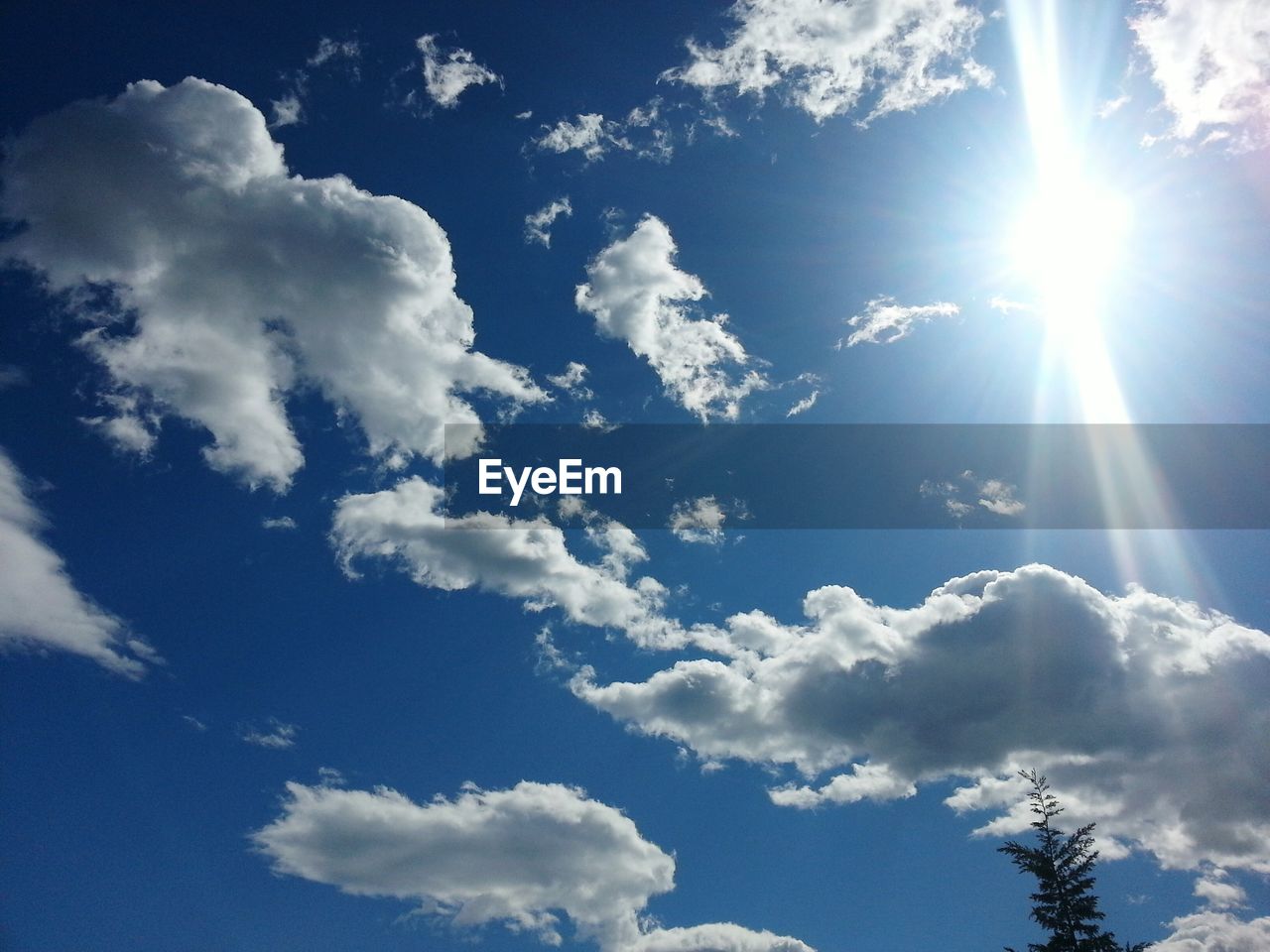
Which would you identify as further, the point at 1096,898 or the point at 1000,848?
the point at 1000,848

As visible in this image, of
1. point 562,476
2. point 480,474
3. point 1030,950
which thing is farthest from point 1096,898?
point 480,474

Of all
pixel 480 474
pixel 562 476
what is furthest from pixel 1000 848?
pixel 480 474

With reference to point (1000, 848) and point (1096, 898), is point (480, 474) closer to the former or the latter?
point (1000, 848)

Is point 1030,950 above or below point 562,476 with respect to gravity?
below

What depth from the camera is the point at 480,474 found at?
3434cm

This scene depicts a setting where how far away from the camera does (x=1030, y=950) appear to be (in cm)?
3741

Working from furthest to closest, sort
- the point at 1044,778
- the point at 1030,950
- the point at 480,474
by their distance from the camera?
the point at 1044,778, the point at 1030,950, the point at 480,474

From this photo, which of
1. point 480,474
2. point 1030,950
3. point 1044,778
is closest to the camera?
point 480,474

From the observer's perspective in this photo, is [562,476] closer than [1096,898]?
Yes

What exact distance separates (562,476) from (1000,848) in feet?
95.0

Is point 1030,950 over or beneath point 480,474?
beneath

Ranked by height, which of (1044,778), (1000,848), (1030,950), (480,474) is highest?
(480,474)

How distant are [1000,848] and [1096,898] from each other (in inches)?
172

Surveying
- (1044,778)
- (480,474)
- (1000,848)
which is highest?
(480,474)
